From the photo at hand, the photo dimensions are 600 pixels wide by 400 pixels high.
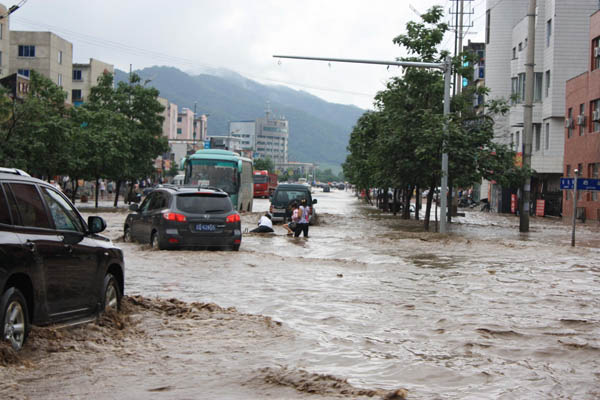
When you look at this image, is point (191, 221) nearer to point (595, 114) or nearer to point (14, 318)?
point (14, 318)

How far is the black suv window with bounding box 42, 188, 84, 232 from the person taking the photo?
7464 mm

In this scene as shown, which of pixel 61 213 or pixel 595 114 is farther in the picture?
pixel 595 114

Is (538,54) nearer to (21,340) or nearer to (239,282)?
Result: (239,282)

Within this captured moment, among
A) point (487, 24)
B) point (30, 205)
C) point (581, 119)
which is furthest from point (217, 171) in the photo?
point (487, 24)

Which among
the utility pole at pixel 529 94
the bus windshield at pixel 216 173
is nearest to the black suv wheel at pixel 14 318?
the utility pole at pixel 529 94

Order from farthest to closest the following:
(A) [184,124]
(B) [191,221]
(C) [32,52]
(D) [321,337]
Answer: (A) [184,124] → (C) [32,52] → (B) [191,221] → (D) [321,337]

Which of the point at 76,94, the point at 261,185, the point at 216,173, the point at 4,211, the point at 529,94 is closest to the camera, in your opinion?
the point at 4,211

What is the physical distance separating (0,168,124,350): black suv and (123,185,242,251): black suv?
367 inches

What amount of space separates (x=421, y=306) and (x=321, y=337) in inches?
120

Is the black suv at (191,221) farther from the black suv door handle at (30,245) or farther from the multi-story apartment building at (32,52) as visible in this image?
the multi-story apartment building at (32,52)

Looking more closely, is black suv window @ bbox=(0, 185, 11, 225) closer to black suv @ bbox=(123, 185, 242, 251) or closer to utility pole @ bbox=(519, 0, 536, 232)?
black suv @ bbox=(123, 185, 242, 251)

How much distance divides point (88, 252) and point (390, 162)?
26.8 metres

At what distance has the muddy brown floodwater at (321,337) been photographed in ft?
20.9

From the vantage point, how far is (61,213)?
7.68 meters
